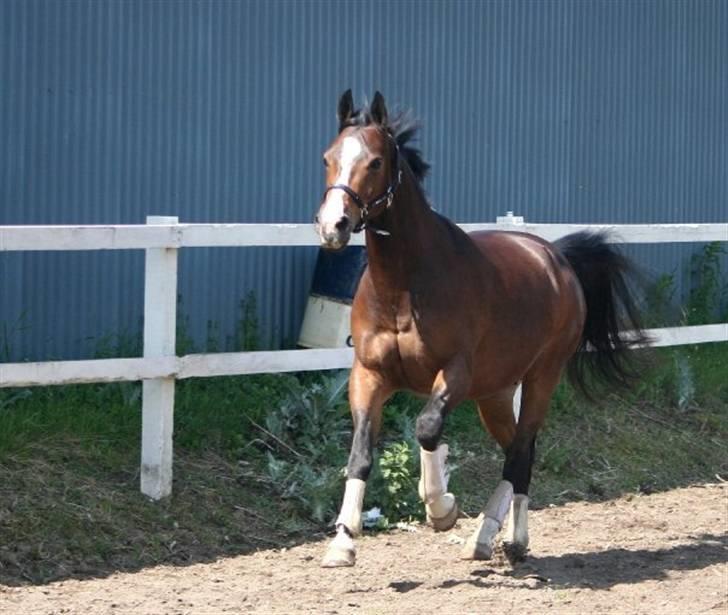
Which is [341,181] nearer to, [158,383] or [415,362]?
[415,362]

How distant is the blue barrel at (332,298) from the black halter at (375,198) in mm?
3208

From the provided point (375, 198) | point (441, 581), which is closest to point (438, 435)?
point (441, 581)

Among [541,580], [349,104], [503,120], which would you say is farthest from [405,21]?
[541,580]

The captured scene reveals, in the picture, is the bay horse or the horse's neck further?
the horse's neck

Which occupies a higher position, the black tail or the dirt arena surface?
the black tail

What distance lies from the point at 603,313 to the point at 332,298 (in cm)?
221

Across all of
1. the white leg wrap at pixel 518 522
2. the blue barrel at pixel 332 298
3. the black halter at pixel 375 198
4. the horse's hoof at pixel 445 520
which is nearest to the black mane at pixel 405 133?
the black halter at pixel 375 198

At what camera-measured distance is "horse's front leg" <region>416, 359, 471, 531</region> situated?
6.95 metres

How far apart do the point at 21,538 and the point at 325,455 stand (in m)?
2.31

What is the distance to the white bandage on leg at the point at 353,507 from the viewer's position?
6.82 metres

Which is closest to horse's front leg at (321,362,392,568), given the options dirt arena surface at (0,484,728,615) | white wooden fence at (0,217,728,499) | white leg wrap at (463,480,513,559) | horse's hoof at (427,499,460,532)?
dirt arena surface at (0,484,728,615)

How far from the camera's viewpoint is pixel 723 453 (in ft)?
37.6

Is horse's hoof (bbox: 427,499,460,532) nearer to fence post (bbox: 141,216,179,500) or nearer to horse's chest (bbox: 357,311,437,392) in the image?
horse's chest (bbox: 357,311,437,392)

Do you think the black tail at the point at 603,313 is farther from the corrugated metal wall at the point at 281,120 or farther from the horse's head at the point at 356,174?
the corrugated metal wall at the point at 281,120
